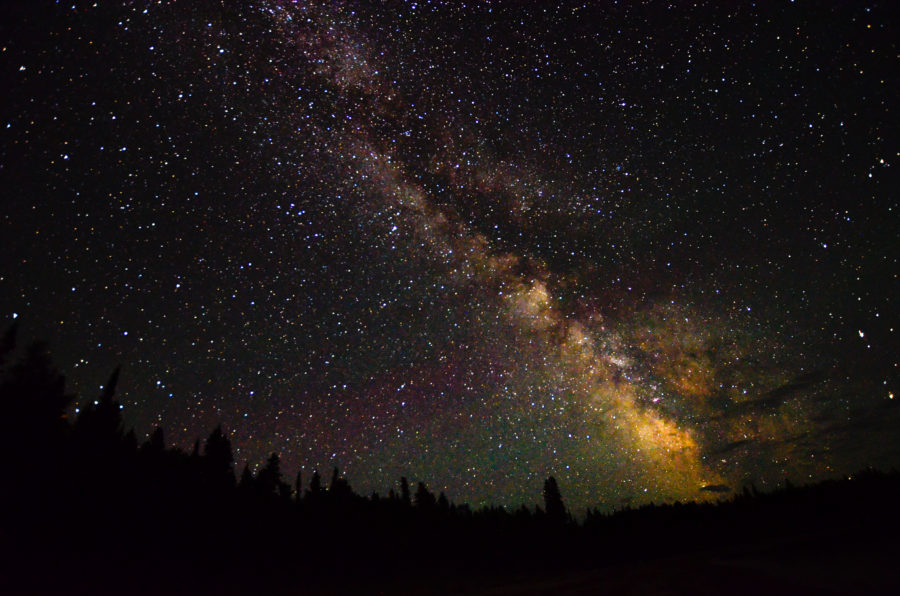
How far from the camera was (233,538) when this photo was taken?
38562 mm

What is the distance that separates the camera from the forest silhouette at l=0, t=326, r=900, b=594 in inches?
948

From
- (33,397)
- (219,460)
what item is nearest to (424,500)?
(219,460)

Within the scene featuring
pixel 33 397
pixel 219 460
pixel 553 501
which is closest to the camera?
pixel 33 397

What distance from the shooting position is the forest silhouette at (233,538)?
79.0ft

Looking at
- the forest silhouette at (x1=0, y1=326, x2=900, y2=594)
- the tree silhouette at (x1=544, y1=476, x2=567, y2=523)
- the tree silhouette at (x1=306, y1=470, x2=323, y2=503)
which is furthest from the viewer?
the tree silhouette at (x1=544, y1=476, x2=567, y2=523)

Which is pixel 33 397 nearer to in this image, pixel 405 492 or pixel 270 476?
pixel 270 476

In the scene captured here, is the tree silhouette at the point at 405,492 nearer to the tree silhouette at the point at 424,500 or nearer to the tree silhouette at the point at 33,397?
the tree silhouette at the point at 424,500

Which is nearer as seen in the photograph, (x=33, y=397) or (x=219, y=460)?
(x=33, y=397)

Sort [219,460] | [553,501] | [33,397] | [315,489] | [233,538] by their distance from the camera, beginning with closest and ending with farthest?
[33,397] → [233,538] → [219,460] → [315,489] → [553,501]

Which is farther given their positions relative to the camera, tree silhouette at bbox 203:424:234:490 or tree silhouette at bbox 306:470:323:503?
tree silhouette at bbox 306:470:323:503

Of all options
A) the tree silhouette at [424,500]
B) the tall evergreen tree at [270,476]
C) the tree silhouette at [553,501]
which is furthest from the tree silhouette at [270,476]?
the tree silhouette at [553,501]

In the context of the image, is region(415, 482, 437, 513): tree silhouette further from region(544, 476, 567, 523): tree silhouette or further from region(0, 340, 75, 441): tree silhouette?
region(0, 340, 75, 441): tree silhouette

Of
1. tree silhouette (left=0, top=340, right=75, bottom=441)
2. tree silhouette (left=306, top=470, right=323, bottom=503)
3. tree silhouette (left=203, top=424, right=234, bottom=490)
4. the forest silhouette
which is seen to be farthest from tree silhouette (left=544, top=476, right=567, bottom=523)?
tree silhouette (left=0, top=340, right=75, bottom=441)

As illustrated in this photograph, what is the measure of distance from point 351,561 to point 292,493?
77.7 ft
